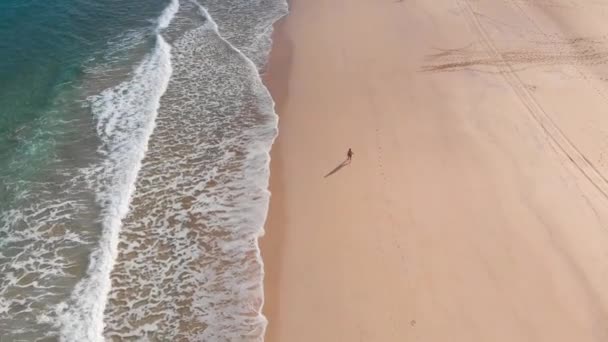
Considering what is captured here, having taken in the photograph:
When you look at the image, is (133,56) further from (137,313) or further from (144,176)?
(137,313)

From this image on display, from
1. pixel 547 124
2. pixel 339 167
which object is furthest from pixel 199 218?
pixel 547 124

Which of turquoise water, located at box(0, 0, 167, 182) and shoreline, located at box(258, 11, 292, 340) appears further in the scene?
turquoise water, located at box(0, 0, 167, 182)

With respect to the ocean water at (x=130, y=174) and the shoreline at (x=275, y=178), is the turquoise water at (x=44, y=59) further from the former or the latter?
the shoreline at (x=275, y=178)

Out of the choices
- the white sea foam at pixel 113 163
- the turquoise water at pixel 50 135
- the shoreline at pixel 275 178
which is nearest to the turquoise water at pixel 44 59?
the turquoise water at pixel 50 135

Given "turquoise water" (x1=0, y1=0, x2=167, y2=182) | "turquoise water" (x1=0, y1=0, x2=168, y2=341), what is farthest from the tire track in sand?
"turquoise water" (x1=0, y1=0, x2=167, y2=182)

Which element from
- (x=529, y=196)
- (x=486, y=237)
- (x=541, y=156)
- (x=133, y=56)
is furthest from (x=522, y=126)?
(x=133, y=56)

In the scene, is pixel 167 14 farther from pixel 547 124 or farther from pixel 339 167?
pixel 547 124

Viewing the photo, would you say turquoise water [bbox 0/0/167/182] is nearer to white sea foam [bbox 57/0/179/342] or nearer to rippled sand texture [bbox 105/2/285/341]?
white sea foam [bbox 57/0/179/342]
